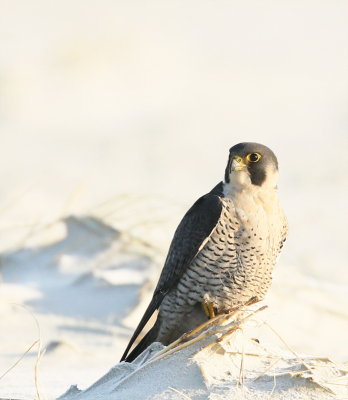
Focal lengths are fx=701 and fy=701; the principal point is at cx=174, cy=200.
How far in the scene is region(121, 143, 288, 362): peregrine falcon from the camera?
13.1 ft

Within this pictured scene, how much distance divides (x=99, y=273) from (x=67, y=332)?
892mm

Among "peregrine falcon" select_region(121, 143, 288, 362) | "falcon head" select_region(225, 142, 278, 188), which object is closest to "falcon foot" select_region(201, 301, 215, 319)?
"peregrine falcon" select_region(121, 143, 288, 362)

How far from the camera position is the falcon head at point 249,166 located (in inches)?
163

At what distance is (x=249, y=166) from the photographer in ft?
13.6

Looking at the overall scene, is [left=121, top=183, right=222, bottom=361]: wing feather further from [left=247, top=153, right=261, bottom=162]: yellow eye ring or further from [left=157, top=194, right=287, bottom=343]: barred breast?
[left=247, top=153, right=261, bottom=162]: yellow eye ring

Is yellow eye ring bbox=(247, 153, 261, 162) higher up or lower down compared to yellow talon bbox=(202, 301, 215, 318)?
higher up

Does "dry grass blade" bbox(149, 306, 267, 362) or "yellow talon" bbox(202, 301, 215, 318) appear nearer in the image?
"dry grass blade" bbox(149, 306, 267, 362)

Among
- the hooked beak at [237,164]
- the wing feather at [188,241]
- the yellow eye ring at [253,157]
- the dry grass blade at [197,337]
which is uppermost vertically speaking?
the yellow eye ring at [253,157]

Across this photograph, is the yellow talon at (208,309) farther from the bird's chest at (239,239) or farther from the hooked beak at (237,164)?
the hooked beak at (237,164)

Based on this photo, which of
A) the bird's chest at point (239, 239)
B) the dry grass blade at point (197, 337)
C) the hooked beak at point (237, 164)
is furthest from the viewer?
the hooked beak at point (237, 164)

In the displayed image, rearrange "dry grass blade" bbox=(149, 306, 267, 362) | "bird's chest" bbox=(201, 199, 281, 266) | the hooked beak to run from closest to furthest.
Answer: "dry grass blade" bbox=(149, 306, 267, 362)
"bird's chest" bbox=(201, 199, 281, 266)
the hooked beak

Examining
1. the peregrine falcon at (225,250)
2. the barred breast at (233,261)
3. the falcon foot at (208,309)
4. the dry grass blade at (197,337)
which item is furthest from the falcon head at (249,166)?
the dry grass blade at (197,337)

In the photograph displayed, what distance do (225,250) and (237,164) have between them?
518 mm

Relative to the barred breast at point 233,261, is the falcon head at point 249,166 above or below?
above
